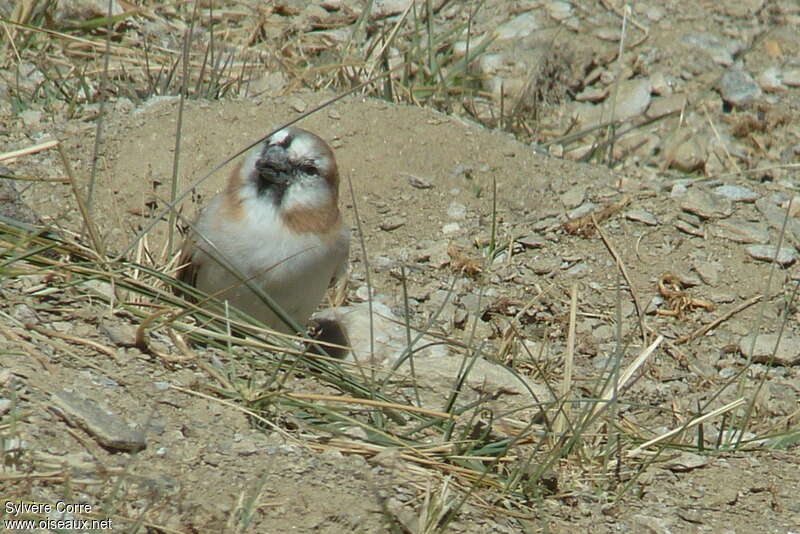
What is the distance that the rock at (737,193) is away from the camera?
5.52 metres

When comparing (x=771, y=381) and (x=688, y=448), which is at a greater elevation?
(x=688, y=448)

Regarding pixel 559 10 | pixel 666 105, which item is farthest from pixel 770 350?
pixel 559 10

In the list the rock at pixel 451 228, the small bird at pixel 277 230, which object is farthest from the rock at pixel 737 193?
the small bird at pixel 277 230

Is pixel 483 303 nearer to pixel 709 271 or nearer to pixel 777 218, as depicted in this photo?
pixel 709 271

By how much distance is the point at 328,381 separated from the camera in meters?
3.62

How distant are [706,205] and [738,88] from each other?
5.82 ft

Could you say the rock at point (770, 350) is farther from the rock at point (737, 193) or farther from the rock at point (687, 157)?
the rock at point (687, 157)

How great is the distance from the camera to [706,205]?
5441 mm

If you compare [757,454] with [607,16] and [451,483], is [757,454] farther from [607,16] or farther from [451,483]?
[607,16]

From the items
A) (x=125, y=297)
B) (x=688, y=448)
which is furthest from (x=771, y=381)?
(x=125, y=297)

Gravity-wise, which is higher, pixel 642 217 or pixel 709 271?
pixel 642 217

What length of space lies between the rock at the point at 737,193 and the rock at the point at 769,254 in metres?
0.37

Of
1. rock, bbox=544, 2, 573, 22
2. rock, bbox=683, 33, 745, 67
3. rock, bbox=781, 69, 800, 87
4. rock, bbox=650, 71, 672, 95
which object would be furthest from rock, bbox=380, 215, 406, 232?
rock, bbox=781, 69, 800, 87

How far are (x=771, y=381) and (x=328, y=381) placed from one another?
196 cm
